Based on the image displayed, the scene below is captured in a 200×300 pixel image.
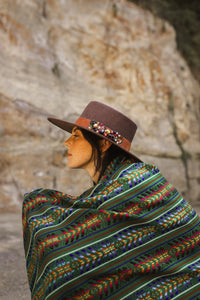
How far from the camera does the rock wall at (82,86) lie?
4.74m

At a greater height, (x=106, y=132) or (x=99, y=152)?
(x=106, y=132)

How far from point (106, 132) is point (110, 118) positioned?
9 centimetres

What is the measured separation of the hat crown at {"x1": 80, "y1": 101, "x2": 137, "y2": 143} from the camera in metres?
1.74

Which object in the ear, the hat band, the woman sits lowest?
the woman

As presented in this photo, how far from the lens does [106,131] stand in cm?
171

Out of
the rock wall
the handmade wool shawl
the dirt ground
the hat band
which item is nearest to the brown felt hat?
the hat band

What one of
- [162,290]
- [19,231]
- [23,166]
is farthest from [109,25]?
[162,290]

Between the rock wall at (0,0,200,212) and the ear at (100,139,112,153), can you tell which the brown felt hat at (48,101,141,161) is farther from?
the rock wall at (0,0,200,212)

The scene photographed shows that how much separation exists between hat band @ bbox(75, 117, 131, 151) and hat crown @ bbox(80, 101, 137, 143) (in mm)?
20

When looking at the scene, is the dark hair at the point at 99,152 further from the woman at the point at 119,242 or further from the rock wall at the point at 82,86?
the rock wall at the point at 82,86

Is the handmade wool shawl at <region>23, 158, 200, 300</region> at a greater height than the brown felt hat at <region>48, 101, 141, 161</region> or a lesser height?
lesser

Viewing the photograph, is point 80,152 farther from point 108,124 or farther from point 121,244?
point 121,244

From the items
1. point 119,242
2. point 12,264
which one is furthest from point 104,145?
point 12,264

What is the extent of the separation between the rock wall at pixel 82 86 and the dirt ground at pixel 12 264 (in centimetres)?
88
